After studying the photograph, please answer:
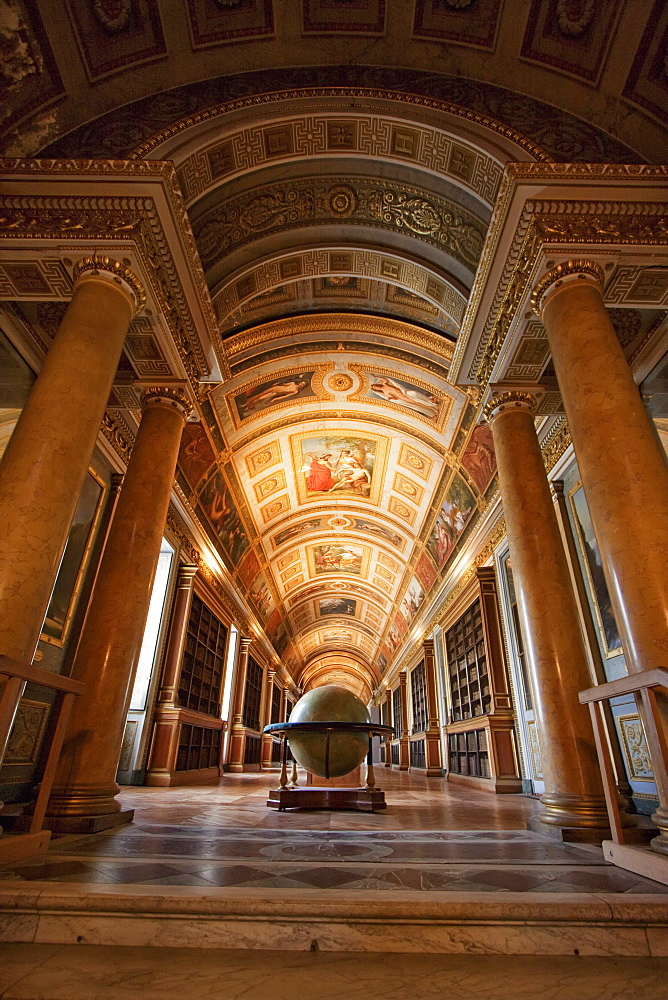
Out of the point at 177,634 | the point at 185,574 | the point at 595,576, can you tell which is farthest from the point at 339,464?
the point at 595,576

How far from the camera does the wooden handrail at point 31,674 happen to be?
293 cm

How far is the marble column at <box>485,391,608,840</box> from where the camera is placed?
167 inches

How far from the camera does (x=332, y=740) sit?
6465mm

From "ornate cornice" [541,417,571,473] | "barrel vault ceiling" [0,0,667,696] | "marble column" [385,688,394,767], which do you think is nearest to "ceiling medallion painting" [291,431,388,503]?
"barrel vault ceiling" [0,0,667,696]

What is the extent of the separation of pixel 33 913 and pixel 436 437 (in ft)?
37.1

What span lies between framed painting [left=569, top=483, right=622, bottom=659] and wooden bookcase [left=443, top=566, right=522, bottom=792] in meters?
4.34

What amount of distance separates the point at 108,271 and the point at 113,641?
12.5 ft

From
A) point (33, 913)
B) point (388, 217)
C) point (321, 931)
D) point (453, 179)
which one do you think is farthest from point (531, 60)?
point (33, 913)

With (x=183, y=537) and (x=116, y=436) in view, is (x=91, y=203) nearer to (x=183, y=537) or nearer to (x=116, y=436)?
(x=116, y=436)

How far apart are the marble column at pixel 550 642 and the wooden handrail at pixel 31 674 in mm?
3990

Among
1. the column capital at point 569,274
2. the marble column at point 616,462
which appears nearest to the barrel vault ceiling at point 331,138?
the column capital at point 569,274

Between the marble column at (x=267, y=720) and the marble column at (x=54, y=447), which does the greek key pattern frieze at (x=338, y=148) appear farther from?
the marble column at (x=267, y=720)

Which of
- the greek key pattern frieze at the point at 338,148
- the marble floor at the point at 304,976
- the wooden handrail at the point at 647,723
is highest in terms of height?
the greek key pattern frieze at the point at 338,148

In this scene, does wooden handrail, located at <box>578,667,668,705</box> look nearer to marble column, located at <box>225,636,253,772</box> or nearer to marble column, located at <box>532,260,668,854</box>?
marble column, located at <box>532,260,668,854</box>
